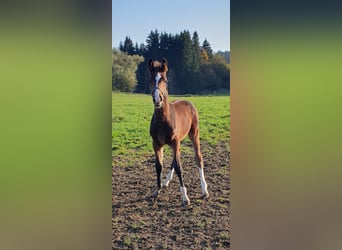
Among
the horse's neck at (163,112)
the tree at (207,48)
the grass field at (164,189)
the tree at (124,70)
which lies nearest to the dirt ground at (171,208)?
the grass field at (164,189)

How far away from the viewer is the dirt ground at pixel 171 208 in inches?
101

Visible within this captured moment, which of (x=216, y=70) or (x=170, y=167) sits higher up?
(x=216, y=70)

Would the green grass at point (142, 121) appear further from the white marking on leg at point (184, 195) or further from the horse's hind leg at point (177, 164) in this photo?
the white marking on leg at point (184, 195)

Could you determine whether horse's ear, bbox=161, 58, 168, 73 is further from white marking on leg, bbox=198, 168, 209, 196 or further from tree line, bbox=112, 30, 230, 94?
white marking on leg, bbox=198, 168, 209, 196

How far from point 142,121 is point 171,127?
0.64 ft

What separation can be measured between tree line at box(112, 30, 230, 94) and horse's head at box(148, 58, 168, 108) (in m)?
0.03

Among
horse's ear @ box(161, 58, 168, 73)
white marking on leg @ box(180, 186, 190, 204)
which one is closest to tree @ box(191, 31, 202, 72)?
horse's ear @ box(161, 58, 168, 73)
